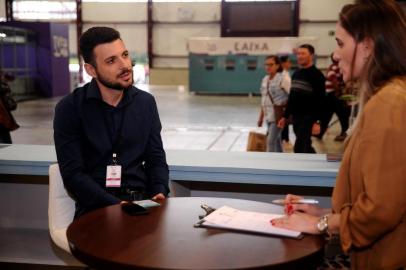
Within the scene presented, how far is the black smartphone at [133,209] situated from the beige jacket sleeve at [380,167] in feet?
2.44

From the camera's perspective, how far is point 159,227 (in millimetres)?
1588

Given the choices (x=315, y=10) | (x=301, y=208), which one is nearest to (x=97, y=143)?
(x=301, y=208)

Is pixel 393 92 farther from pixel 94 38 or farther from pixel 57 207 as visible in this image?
pixel 57 207

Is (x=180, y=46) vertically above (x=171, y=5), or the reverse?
(x=171, y=5)

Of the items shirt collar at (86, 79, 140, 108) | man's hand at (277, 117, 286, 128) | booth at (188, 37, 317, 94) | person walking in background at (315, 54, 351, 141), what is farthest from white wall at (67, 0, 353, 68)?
shirt collar at (86, 79, 140, 108)

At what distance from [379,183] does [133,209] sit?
867 mm

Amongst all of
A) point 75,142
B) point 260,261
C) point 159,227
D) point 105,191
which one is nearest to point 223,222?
point 159,227

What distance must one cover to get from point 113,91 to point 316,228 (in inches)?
44.2

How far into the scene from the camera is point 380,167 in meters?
1.25

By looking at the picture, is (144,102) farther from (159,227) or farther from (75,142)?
(159,227)

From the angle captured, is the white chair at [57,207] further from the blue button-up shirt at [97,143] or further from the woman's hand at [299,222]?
the woman's hand at [299,222]

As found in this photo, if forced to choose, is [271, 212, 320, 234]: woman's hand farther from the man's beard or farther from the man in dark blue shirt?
the man's beard

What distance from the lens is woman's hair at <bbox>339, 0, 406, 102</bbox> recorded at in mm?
1295

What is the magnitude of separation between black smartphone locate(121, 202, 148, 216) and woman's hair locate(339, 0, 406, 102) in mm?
846
